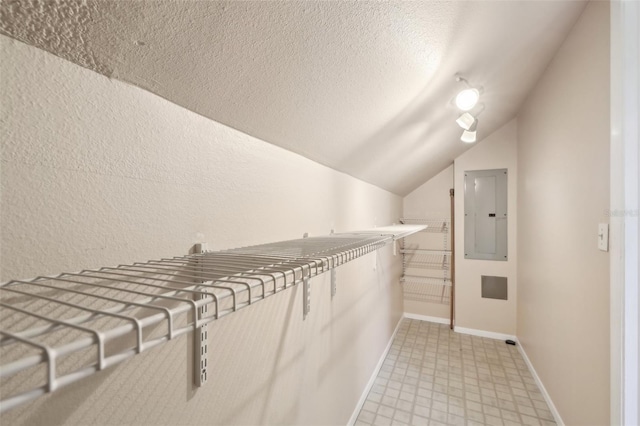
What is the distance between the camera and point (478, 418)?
71.4 inches

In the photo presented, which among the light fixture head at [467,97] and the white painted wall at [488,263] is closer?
the light fixture head at [467,97]

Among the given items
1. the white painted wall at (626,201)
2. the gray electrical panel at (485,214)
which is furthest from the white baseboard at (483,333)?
the white painted wall at (626,201)

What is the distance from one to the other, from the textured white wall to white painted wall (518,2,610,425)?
1270 millimetres

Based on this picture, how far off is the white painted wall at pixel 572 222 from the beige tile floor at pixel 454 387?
21 cm

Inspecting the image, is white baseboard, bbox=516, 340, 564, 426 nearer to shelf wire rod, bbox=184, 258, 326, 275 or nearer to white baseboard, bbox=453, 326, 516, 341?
white baseboard, bbox=453, 326, 516, 341

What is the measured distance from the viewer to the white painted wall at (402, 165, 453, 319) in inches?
129

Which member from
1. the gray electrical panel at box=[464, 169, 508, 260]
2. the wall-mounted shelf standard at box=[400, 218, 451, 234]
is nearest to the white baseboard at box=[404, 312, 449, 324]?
the gray electrical panel at box=[464, 169, 508, 260]

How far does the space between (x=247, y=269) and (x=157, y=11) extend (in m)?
0.49

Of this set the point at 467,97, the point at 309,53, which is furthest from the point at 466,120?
the point at 309,53

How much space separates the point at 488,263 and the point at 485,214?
20.4 inches

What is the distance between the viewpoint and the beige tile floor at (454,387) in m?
1.82

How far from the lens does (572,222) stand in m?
1.51

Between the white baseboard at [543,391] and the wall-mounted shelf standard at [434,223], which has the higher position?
the wall-mounted shelf standard at [434,223]

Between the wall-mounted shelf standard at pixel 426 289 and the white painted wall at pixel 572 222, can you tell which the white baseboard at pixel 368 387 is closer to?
the wall-mounted shelf standard at pixel 426 289
